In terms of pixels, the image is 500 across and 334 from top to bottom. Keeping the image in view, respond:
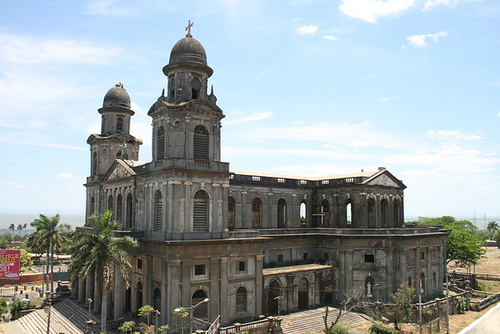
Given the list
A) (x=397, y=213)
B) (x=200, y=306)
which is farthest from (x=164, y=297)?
(x=397, y=213)

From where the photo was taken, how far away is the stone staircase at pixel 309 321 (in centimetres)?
3466

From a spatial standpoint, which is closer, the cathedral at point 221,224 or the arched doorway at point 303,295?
the cathedral at point 221,224

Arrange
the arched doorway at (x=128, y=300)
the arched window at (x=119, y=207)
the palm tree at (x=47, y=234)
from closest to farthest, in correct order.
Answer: the arched doorway at (x=128, y=300) → the arched window at (x=119, y=207) → the palm tree at (x=47, y=234)

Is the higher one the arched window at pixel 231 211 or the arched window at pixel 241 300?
the arched window at pixel 231 211

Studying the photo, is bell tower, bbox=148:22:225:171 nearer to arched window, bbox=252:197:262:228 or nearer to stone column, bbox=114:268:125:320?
arched window, bbox=252:197:262:228

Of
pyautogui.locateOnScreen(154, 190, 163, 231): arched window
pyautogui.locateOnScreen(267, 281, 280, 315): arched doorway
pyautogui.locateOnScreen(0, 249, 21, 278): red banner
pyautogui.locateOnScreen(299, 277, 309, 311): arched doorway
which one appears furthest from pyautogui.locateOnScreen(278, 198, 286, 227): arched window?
pyautogui.locateOnScreen(0, 249, 21, 278): red banner

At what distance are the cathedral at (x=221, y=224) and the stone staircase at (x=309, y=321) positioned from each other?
4.60 ft

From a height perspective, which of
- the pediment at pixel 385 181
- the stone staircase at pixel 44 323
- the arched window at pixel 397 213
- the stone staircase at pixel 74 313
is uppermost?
the pediment at pixel 385 181

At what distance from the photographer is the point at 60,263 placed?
263 ft

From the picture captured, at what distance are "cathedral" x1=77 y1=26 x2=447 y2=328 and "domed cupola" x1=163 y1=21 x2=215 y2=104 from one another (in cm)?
10

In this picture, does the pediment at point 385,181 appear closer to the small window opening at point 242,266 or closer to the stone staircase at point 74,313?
the small window opening at point 242,266

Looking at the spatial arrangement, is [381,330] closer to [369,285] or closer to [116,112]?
[369,285]

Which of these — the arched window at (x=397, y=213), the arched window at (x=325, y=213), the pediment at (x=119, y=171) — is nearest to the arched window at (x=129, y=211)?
the pediment at (x=119, y=171)

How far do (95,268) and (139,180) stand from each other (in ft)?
31.8
